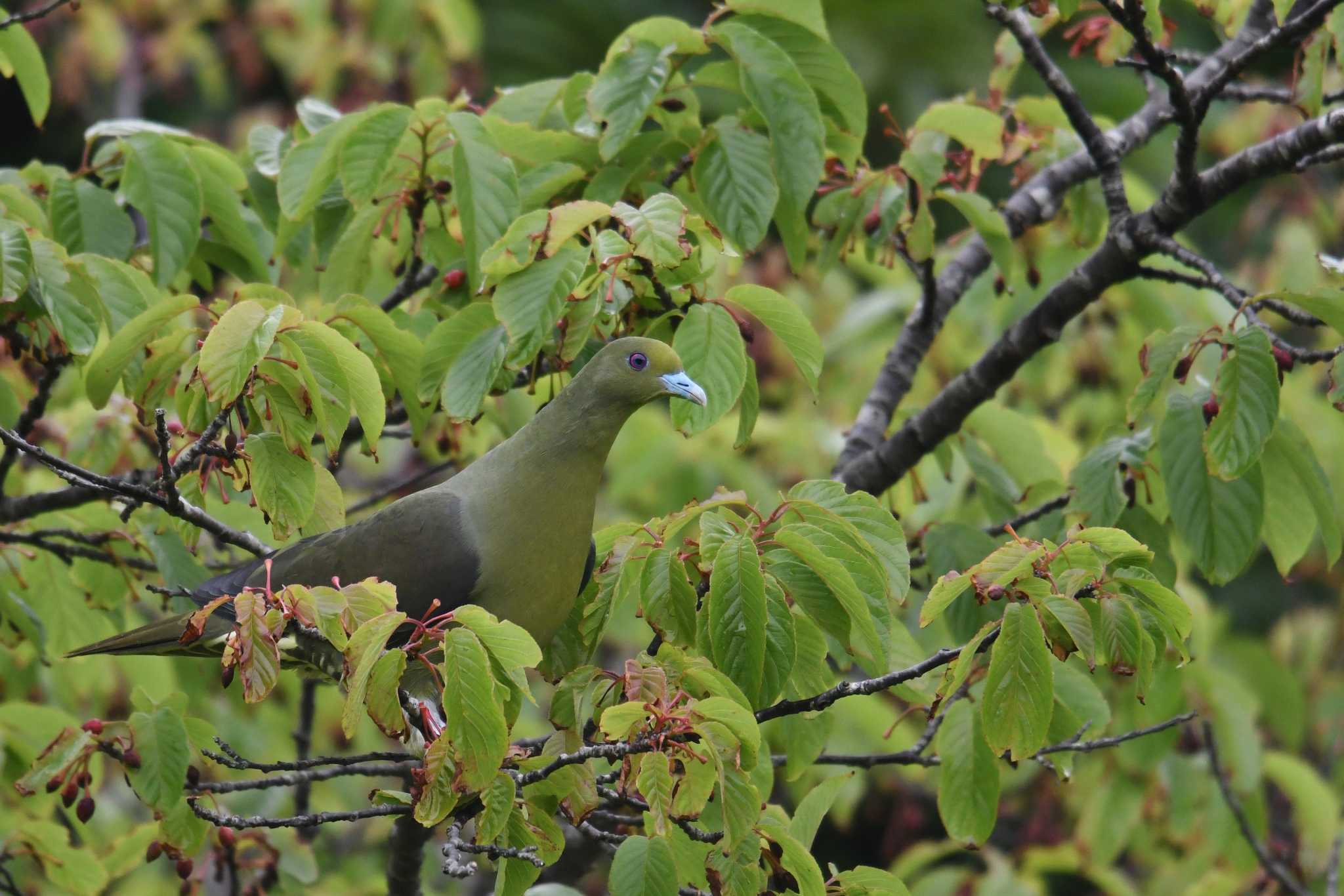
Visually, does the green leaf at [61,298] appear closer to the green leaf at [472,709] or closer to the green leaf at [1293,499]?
the green leaf at [472,709]

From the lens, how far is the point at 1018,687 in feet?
7.55

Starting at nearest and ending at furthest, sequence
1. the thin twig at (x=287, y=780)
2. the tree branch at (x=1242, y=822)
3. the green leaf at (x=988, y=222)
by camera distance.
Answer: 1. the thin twig at (x=287, y=780)
2. the green leaf at (x=988, y=222)
3. the tree branch at (x=1242, y=822)

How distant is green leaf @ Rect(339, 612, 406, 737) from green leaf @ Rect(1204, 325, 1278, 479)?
160cm

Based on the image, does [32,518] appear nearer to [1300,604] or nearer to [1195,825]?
[1195,825]

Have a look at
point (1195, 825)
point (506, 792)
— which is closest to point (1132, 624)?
point (506, 792)

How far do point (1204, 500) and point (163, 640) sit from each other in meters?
2.21

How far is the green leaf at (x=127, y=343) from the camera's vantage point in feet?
9.16

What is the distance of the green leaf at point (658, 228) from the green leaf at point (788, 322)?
0.64 feet

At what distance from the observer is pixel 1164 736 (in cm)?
416

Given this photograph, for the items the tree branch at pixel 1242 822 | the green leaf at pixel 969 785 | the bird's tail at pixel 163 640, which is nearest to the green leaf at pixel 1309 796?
the tree branch at pixel 1242 822

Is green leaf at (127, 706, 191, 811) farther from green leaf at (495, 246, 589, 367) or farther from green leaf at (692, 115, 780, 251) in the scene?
green leaf at (692, 115, 780, 251)

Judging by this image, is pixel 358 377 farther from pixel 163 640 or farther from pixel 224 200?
pixel 224 200

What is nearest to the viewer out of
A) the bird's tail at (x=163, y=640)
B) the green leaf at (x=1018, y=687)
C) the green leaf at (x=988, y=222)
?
the green leaf at (x=1018, y=687)

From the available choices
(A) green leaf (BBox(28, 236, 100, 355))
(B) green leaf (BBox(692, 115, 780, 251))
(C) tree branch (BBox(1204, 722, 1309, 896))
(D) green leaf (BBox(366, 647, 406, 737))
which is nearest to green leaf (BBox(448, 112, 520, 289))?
(B) green leaf (BBox(692, 115, 780, 251))
